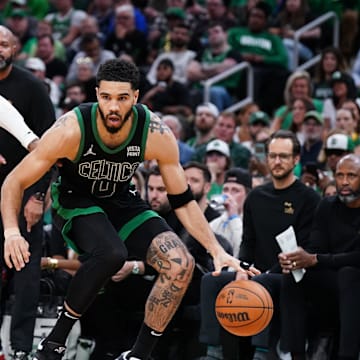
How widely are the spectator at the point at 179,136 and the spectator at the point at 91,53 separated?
9.32ft

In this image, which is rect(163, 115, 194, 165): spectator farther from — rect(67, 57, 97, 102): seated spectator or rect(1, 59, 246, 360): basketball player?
rect(1, 59, 246, 360): basketball player

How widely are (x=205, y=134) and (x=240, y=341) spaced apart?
4830 mm

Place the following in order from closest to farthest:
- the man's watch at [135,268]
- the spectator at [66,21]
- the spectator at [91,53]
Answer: the man's watch at [135,268]
the spectator at [91,53]
the spectator at [66,21]

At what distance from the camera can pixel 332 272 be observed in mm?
9062

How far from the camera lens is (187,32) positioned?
15789 millimetres

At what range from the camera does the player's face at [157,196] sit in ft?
32.7

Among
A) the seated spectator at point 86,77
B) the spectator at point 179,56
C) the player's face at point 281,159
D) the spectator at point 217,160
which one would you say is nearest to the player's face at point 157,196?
the player's face at point 281,159

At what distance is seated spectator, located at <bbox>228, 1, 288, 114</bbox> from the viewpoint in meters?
15.5

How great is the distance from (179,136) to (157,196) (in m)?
3.46

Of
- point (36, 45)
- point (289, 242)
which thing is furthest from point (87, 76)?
point (289, 242)

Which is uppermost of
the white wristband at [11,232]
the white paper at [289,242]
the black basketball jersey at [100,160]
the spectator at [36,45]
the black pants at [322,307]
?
the spectator at [36,45]

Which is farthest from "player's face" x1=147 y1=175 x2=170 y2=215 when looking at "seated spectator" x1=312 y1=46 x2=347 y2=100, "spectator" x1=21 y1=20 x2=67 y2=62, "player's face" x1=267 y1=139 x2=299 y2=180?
"spectator" x1=21 y1=20 x2=67 y2=62

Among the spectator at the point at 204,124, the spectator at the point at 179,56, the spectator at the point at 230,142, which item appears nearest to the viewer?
the spectator at the point at 230,142

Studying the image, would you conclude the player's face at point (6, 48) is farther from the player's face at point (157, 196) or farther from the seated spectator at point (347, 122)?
the seated spectator at point (347, 122)
